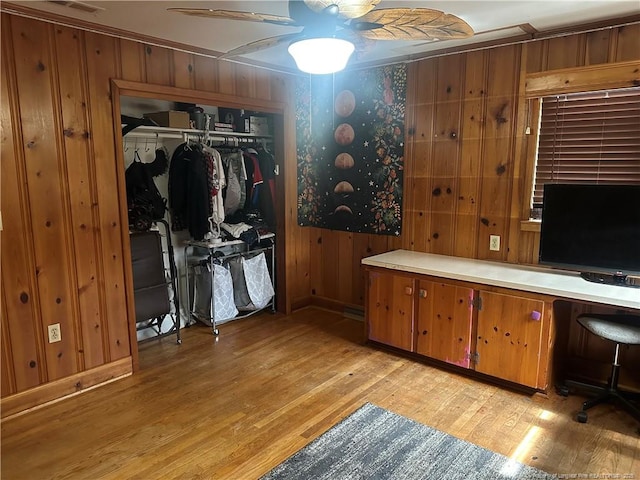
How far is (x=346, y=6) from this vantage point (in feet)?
5.53

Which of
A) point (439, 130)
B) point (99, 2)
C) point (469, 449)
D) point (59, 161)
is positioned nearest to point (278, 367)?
point (469, 449)

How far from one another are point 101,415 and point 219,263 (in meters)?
1.62

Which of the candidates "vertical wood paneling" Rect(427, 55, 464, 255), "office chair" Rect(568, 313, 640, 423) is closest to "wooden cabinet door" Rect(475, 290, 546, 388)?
"office chair" Rect(568, 313, 640, 423)

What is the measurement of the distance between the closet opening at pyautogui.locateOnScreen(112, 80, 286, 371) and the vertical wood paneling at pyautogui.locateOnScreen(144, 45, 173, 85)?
0.22 feet

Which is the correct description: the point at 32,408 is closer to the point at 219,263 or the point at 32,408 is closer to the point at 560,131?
the point at 219,263

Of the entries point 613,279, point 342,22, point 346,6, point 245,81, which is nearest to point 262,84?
point 245,81

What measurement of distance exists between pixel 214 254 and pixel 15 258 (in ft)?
5.45

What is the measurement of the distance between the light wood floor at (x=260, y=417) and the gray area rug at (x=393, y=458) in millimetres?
82

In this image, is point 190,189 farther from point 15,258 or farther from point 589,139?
point 589,139

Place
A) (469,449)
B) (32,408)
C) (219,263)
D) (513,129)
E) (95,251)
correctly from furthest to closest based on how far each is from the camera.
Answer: (219,263), (513,129), (95,251), (32,408), (469,449)

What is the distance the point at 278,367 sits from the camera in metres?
3.32

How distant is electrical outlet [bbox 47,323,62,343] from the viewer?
2.83 metres

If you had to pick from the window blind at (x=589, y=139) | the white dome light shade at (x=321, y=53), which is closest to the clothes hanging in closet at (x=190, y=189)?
the white dome light shade at (x=321, y=53)

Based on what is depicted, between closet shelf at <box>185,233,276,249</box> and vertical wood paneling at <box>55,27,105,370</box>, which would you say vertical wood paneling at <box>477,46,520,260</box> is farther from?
vertical wood paneling at <box>55,27,105,370</box>
